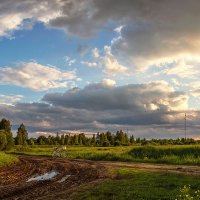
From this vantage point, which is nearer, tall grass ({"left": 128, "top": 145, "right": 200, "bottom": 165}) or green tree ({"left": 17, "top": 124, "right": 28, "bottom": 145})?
tall grass ({"left": 128, "top": 145, "right": 200, "bottom": 165})

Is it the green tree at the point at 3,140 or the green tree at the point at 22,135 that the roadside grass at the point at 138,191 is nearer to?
the green tree at the point at 3,140

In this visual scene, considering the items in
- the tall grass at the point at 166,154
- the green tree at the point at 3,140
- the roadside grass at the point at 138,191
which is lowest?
the roadside grass at the point at 138,191

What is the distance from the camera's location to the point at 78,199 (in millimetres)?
19062

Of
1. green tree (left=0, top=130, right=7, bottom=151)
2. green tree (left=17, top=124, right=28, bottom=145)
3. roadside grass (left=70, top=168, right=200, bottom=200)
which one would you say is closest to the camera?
roadside grass (left=70, top=168, right=200, bottom=200)

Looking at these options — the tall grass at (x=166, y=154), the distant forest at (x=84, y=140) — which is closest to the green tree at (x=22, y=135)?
the distant forest at (x=84, y=140)

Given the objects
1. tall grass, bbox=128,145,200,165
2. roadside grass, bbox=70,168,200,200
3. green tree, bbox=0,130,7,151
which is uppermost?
green tree, bbox=0,130,7,151

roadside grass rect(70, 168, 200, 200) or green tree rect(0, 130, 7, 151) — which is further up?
green tree rect(0, 130, 7, 151)

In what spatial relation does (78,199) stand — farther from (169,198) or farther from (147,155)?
(147,155)

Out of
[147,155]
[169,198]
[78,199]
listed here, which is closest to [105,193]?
[78,199]

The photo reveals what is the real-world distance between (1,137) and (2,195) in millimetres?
73265

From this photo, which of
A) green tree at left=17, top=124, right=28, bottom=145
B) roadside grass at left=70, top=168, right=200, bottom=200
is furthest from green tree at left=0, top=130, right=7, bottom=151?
roadside grass at left=70, top=168, right=200, bottom=200

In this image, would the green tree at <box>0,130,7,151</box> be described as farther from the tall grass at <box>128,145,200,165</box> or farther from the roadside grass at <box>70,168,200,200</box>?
the roadside grass at <box>70,168,200,200</box>

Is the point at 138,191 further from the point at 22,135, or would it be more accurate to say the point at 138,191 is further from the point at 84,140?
the point at 84,140

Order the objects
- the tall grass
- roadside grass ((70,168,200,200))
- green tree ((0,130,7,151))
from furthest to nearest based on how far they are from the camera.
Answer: green tree ((0,130,7,151))
the tall grass
roadside grass ((70,168,200,200))
